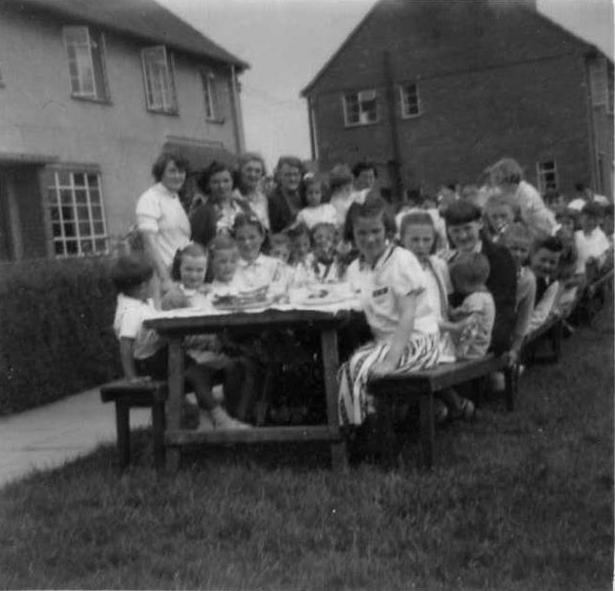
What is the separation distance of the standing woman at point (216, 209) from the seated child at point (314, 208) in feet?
2.44

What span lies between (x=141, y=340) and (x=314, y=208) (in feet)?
A: 8.96

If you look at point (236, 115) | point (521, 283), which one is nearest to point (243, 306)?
point (521, 283)

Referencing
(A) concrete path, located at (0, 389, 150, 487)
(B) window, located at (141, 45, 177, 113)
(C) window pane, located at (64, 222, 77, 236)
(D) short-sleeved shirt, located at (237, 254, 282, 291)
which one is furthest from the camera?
(B) window, located at (141, 45, 177, 113)

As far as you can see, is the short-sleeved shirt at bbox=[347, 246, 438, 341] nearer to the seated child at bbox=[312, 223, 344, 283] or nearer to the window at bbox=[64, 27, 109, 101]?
the seated child at bbox=[312, 223, 344, 283]

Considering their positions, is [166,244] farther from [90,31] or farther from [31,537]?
[90,31]

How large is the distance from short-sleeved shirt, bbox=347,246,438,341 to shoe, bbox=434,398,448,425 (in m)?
0.66

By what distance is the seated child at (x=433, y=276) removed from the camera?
5.77 metres

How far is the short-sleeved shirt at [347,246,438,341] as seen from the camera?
508cm

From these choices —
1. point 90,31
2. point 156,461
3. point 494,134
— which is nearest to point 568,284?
point 156,461

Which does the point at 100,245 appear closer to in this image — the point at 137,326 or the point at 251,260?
the point at 251,260

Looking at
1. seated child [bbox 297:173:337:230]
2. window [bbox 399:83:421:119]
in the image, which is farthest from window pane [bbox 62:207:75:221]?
window [bbox 399:83:421:119]

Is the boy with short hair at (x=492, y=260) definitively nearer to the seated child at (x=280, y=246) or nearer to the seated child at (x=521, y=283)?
the seated child at (x=521, y=283)

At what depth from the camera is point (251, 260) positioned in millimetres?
6527

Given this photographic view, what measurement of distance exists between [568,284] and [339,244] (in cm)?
270
